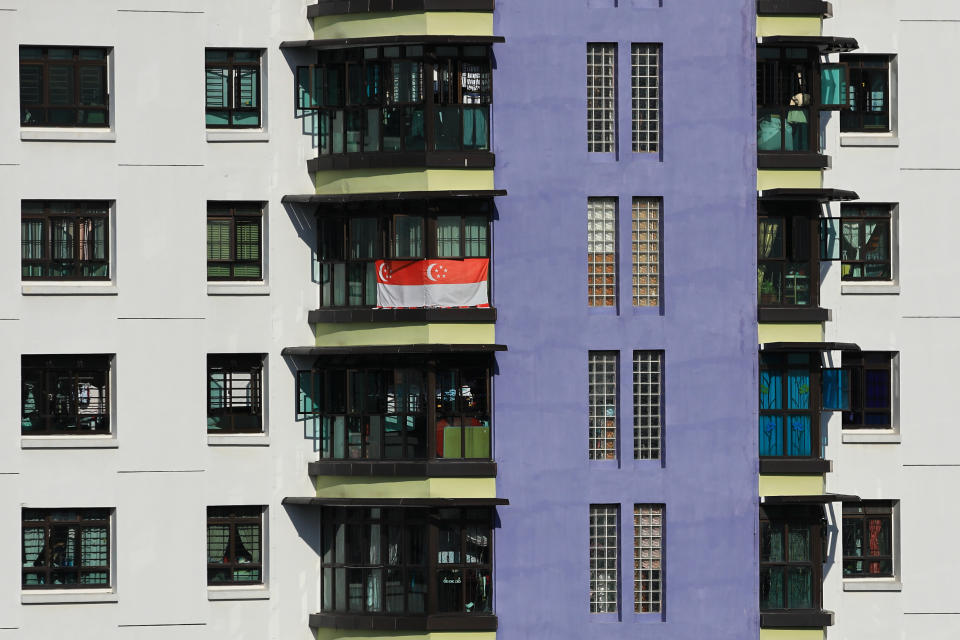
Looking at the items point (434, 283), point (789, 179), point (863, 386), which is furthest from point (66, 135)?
point (863, 386)

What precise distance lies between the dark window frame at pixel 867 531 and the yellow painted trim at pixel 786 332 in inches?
154

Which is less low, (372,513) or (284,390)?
(284,390)

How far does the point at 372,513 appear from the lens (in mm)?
39250

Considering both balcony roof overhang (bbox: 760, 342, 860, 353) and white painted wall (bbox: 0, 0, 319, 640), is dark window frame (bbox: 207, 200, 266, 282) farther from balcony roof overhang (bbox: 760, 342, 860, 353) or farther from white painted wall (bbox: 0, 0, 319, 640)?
balcony roof overhang (bbox: 760, 342, 860, 353)

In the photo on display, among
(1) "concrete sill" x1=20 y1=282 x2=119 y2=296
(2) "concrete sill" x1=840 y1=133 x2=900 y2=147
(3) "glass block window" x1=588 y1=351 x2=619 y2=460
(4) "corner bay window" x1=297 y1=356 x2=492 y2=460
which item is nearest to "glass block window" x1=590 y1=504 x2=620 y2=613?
(3) "glass block window" x1=588 y1=351 x2=619 y2=460

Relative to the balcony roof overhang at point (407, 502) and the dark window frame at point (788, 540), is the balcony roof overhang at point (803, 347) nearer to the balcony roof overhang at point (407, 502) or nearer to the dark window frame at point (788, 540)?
the dark window frame at point (788, 540)

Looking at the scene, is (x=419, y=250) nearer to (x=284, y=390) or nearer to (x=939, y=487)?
(x=284, y=390)

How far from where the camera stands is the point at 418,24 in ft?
128

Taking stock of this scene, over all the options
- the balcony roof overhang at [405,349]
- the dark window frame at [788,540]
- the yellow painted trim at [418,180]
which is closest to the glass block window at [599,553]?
the dark window frame at [788,540]

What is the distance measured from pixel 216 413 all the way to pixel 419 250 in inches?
221

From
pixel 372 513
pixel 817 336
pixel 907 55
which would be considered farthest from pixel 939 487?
Result: pixel 372 513

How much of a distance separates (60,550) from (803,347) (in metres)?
16.3

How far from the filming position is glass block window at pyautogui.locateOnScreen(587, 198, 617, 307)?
129 feet

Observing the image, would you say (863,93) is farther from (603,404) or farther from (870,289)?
(603,404)
